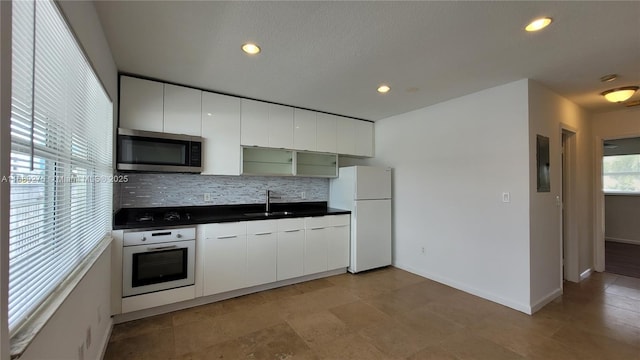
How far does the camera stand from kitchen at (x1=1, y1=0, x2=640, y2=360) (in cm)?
277

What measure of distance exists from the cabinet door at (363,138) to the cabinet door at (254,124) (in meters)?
1.52

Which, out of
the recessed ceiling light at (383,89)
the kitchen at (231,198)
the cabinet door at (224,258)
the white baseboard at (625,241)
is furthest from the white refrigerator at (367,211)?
the white baseboard at (625,241)

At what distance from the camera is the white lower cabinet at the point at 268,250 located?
2.86 metres

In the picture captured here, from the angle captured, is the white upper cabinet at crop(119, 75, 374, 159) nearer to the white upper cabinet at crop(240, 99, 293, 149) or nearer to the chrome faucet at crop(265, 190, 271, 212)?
the white upper cabinet at crop(240, 99, 293, 149)

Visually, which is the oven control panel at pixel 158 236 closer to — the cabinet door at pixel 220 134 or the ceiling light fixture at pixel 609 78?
the cabinet door at pixel 220 134

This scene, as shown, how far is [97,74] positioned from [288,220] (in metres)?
2.26

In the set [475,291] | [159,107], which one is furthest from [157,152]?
[475,291]

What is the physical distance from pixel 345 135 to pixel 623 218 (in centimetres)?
649

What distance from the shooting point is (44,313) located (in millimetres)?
1036

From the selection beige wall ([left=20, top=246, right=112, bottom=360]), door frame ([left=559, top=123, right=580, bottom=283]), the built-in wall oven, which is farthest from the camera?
door frame ([left=559, top=123, right=580, bottom=283])

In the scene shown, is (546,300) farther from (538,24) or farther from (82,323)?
(82,323)

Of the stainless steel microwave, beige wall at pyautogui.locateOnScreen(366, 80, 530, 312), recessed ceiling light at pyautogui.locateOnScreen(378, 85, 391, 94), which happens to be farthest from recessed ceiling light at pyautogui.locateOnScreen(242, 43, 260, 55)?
beige wall at pyautogui.locateOnScreen(366, 80, 530, 312)

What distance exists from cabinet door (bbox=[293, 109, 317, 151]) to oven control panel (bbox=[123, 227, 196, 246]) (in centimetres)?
172

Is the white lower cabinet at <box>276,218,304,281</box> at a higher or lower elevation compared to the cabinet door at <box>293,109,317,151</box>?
lower
